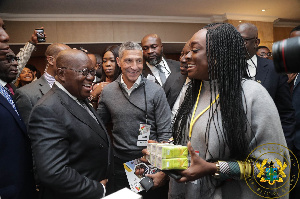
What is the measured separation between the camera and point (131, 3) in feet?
19.7

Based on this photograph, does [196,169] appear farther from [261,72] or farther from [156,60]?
[156,60]

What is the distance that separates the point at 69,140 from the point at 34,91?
3.41ft

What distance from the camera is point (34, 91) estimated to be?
2.13m

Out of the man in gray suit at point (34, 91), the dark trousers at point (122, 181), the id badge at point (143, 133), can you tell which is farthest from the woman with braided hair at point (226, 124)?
the man in gray suit at point (34, 91)

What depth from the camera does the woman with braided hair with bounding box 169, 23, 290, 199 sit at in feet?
3.39

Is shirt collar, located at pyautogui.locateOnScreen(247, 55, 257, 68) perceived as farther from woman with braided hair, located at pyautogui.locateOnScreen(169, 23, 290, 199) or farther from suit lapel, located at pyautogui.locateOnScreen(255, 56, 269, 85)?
woman with braided hair, located at pyautogui.locateOnScreen(169, 23, 290, 199)

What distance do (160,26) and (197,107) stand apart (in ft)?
21.6

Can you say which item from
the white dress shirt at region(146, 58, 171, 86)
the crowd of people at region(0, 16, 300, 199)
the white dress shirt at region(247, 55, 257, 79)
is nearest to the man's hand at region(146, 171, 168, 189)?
the crowd of people at region(0, 16, 300, 199)

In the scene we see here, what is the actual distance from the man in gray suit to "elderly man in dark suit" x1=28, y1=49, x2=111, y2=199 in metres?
0.72

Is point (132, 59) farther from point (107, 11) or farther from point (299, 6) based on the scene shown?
point (299, 6)

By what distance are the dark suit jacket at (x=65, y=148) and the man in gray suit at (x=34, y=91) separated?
75 cm

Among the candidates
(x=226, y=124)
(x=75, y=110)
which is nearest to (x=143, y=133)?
(x=75, y=110)

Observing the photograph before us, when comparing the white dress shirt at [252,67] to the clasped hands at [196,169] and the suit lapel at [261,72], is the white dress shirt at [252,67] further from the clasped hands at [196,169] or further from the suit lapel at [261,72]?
the clasped hands at [196,169]


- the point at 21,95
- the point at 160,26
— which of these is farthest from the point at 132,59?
the point at 160,26
